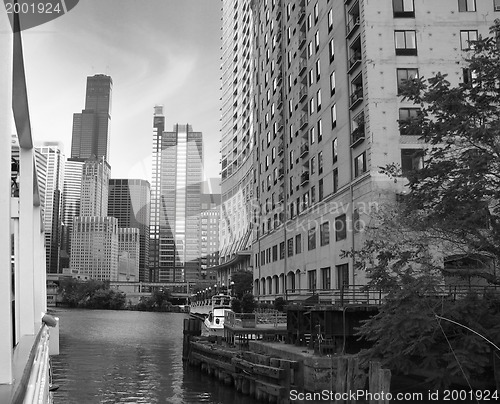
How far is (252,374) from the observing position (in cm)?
2803

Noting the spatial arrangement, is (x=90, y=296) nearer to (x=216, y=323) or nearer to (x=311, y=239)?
(x=216, y=323)

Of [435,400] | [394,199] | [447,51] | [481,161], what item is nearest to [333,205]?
[394,199]

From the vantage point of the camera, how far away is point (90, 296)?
197m

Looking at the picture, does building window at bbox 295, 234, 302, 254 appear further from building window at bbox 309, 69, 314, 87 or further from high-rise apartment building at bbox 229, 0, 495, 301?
building window at bbox 309, 69, 314, 87

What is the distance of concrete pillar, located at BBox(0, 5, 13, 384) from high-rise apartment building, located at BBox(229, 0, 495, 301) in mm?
26643

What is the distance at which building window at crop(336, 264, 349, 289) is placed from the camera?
4297 cm

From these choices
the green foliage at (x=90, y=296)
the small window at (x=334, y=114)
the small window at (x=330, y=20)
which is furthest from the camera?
the green foliage at (x=90, y=296)

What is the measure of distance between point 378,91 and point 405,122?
754 inches

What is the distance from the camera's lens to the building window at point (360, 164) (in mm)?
40725

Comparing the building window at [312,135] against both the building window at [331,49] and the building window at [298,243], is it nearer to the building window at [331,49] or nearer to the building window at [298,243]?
the building window at [331,49]

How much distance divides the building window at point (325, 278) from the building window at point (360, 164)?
9.24 metres

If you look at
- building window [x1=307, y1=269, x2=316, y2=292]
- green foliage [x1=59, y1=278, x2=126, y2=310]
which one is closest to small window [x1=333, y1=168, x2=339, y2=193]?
building window [x1=307, y1=269, x2=316, y2=292]

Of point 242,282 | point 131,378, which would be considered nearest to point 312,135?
point 131,378

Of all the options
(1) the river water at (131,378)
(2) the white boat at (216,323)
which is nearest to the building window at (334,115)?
(2) the white boat at (216,323)
